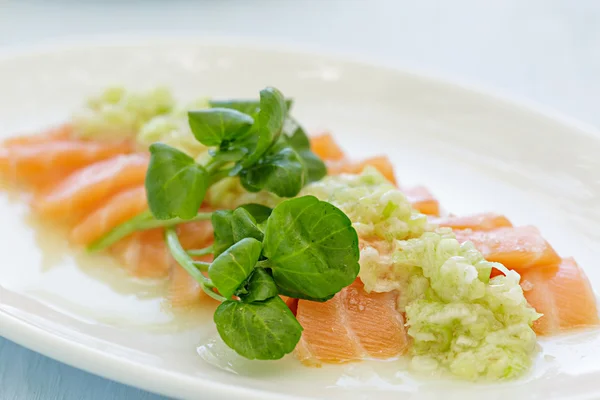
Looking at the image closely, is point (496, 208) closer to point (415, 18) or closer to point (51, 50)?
point (51, 50)

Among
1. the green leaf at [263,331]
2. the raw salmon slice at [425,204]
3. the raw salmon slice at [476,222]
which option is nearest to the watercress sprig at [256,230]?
the green leaf at [263,331]

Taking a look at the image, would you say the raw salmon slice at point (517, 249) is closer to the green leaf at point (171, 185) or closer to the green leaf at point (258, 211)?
the green leaf at point (258, 211)

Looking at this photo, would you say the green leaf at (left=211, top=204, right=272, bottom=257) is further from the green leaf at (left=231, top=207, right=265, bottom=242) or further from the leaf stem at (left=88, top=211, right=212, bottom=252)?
the leaf stem at (left=88, top=211, right=212, bottom=252)

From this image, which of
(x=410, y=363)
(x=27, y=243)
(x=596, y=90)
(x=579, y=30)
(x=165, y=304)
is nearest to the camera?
(x=410, y=363)

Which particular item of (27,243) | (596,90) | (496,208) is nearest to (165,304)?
(27,243)

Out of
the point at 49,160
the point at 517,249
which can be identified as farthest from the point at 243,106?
the point at 517,249

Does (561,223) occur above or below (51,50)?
above

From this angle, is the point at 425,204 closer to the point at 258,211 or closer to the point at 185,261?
the point at 258,211
